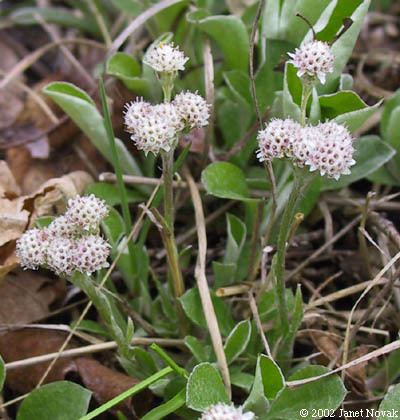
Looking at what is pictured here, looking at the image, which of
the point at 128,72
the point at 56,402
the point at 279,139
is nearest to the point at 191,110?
the point at 279,139

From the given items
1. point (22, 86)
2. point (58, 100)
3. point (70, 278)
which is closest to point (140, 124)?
point (70, 278)

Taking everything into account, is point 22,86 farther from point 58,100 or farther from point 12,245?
point 12,245

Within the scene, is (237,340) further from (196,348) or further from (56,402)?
(56,402)

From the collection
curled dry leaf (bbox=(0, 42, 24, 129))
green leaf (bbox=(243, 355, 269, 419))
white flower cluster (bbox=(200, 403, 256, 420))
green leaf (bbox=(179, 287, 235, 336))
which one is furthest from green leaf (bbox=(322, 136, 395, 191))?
curled dry leaf (bbox=(0, 42, 24, 129))

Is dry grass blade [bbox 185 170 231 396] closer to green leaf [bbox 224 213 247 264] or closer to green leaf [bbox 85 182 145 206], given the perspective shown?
green leaf [bbox 224 213 247 264]

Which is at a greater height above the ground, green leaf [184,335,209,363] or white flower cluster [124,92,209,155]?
white flower cluster [124,92,209,155]

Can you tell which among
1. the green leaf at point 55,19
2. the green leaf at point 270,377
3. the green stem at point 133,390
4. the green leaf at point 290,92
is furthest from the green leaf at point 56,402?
the green leaf at point 55,19
